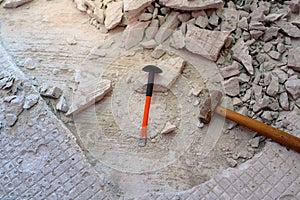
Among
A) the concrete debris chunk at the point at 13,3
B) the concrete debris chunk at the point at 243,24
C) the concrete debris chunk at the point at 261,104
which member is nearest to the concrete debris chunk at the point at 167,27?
the concrete debris chunk at the point at 243,24

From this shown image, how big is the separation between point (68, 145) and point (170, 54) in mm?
571

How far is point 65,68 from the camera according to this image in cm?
164

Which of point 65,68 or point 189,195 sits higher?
point 65,68

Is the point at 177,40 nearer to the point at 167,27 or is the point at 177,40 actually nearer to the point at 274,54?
the point at 167,27

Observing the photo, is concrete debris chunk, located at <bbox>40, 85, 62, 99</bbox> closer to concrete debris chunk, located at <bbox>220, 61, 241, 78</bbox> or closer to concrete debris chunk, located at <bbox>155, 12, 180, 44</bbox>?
concrete debris chunk, located at <bbox>155, 12, 180, 44</bbox>

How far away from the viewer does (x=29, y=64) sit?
164 cm

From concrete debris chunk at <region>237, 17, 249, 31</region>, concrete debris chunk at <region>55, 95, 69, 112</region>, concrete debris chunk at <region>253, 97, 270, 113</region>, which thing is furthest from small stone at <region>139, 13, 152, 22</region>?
concrete debris chunk at <region>253, 97, 270, 113</region>

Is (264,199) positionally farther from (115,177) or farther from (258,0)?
(258,0)

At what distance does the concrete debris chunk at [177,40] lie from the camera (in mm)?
1612

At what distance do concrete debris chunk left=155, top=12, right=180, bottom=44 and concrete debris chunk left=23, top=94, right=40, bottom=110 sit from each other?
56 cm

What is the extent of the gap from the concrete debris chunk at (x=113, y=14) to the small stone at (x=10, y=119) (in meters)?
0.57

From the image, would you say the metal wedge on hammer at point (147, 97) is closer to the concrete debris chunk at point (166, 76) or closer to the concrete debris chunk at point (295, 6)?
the concrete debris chunk at point (166, 76)

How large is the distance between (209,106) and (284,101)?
0.94 feet

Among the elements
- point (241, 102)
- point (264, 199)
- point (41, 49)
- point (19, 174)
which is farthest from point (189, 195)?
point (41, 49)
